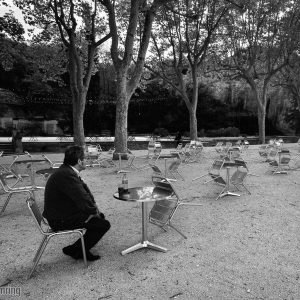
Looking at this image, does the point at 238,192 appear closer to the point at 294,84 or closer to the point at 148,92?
the point at 294,84

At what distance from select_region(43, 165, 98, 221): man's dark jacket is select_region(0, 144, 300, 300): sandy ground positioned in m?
0.63

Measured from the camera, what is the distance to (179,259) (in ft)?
12.4

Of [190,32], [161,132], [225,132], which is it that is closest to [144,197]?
[190,32]

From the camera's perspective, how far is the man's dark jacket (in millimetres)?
3395

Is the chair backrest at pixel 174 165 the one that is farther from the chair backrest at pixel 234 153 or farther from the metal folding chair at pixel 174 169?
the chair backrest at pixel 234 153

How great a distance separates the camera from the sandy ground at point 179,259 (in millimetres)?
3111

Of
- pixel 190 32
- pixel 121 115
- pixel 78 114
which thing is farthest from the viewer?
pixel 190 32

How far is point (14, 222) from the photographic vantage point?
17.3 ft

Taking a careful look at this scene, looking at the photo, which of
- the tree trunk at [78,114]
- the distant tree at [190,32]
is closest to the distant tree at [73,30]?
the tree trunk at [78,114]

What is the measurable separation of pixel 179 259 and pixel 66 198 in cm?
149

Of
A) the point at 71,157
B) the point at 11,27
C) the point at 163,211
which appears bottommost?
the point at 163,211

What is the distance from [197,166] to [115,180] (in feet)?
11.9

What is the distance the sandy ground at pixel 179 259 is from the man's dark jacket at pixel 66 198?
24.9 inches

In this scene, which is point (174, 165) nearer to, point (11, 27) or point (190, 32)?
point (11, 27)
